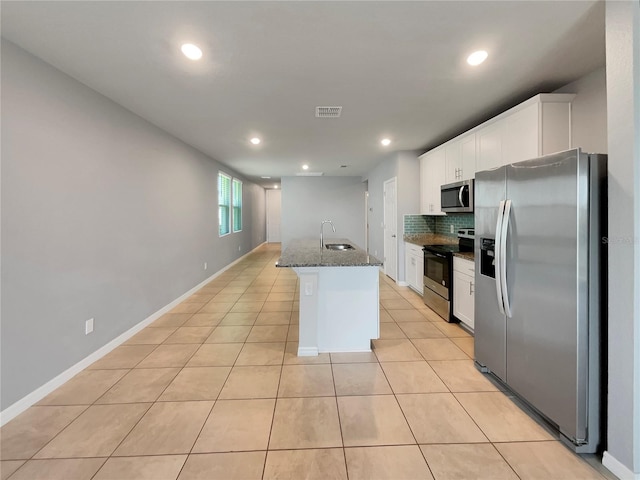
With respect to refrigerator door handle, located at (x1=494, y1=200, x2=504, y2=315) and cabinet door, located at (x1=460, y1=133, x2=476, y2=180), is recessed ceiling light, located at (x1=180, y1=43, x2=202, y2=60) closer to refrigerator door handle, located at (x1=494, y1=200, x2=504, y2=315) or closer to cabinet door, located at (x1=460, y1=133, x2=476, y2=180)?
refrigerator door handle, located at (x1=494, y1=200, x2=504, y2=315)

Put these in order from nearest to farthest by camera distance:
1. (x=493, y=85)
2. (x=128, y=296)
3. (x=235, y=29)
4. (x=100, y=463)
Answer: (x=100, y=463) → (x=235, y=29) → (x=493, y=85) → (x=128, y=296)

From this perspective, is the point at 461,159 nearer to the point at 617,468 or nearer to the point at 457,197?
the point at 457,197

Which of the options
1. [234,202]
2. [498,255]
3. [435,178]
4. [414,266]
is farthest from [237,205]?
[498,255]

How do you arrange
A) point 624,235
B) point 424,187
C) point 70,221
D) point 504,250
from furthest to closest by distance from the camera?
1. point 424,187
2. point 70,221
3. point 504,250
4. point 624,235

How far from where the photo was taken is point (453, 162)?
Answer: 4.14 m

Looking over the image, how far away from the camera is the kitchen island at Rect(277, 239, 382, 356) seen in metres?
2.92

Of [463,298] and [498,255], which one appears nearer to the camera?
[498,255]

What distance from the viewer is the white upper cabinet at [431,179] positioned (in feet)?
15.0

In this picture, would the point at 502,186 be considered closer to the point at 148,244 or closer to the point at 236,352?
the point at 236,352

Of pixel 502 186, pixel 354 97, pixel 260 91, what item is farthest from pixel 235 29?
pixel 502 186

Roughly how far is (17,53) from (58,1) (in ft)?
2.42

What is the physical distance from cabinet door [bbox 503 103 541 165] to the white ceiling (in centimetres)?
26

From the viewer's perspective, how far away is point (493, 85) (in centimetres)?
276

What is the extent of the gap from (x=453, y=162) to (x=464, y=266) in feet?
5.24
